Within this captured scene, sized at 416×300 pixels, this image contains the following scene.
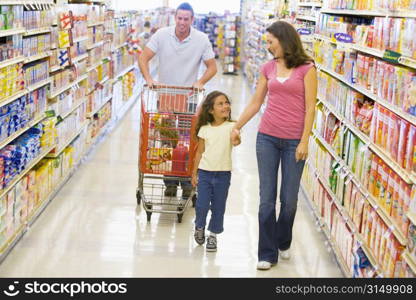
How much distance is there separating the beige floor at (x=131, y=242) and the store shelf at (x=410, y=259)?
1.30m

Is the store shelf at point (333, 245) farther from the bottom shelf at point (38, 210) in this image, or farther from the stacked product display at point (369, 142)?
the bottom shelf at point (38, 210)

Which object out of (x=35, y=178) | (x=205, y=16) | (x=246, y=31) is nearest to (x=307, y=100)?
(x=35, y=178)

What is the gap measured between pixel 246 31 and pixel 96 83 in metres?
11.4

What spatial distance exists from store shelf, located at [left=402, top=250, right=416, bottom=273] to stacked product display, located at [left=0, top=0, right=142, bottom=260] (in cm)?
268

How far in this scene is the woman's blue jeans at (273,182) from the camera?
4414 millimetres

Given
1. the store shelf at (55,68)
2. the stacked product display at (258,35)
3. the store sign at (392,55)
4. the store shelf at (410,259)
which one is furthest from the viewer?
the stacked product display at (258,35)

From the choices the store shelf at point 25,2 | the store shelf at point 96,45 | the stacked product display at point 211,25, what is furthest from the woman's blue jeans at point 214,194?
the stacked product display at point 211,25

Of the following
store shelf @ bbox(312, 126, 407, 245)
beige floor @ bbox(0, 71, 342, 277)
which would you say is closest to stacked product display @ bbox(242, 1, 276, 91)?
beige floor @ bbox(0, 71, 342, 277)

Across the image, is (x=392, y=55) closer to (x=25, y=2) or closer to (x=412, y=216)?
(x=412, y=216)

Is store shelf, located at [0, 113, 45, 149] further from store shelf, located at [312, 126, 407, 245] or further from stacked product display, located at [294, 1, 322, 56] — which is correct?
stacked product display, located at [294, 1, 322, 56]

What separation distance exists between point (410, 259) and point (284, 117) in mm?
1346

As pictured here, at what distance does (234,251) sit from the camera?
16.8 ft

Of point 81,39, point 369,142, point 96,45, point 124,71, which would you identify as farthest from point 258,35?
point 369,142

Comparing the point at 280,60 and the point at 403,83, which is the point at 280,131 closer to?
the point at 280,60
